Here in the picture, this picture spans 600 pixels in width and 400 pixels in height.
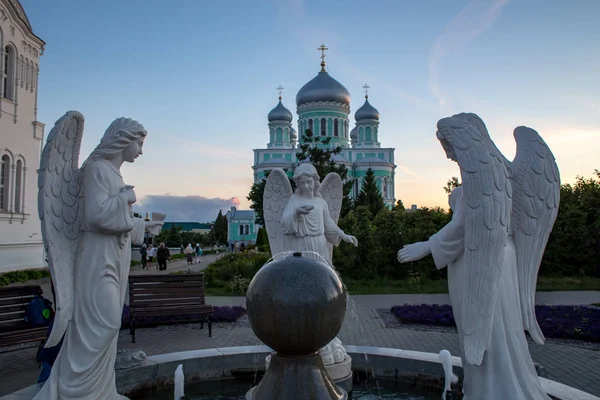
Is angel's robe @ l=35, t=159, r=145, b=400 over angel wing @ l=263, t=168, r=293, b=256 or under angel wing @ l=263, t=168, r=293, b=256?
under

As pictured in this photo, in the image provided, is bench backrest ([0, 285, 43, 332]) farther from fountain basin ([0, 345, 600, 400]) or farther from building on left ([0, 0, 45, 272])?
building on left ([0, 0, 45, 272])

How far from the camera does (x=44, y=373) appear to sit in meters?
5.04

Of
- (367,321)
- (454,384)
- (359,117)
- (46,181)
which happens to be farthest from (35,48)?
(359,117)

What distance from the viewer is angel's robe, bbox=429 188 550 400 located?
3.65 m

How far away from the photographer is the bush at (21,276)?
1661cm

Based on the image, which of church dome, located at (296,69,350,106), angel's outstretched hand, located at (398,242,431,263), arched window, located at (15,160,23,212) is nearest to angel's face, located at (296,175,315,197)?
angel's outstretched hand, located at (398,242,431,263)

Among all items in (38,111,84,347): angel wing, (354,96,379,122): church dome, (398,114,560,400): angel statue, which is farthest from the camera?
(354,96,379,122): church dome

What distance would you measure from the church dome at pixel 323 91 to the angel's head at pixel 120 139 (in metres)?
49.6

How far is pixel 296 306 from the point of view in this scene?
3.46 meters

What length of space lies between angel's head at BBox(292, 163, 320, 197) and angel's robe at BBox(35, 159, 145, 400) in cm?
236

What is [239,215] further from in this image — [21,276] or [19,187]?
[21,276]

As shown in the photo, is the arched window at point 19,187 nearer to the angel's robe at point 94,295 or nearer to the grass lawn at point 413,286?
the grass lawn at point 413,286

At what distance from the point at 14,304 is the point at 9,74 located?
1831cm

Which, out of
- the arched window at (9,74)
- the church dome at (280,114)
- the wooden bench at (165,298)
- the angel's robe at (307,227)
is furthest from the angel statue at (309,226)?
the church dome at (280,114)
